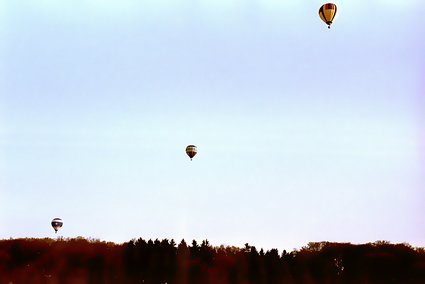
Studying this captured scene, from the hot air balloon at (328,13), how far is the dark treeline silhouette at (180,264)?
17.3 m

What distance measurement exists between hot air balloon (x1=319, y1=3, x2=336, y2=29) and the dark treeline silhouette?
56.8 feet

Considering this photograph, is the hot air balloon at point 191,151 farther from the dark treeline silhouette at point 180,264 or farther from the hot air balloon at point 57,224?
the hot air balloon at point 57,224

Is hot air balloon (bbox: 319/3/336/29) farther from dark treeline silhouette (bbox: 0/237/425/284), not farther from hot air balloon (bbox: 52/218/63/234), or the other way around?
hot air balloon (bbox: 52/218/63/234)

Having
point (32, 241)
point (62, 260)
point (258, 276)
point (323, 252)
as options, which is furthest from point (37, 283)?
point (323, 252)

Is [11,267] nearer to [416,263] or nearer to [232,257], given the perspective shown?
[232,257]

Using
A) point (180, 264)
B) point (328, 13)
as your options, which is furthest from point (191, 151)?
point (328, 13)

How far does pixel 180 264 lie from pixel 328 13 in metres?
20.9

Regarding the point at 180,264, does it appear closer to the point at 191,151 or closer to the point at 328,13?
the point at 191,151

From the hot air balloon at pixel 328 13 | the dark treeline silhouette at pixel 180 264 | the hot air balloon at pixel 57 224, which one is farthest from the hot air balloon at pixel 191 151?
the hot air balloon at pixel 328 13

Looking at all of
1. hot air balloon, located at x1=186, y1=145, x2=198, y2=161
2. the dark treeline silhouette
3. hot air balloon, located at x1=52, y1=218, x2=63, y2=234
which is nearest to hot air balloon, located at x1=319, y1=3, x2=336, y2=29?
the dark treeline silhouette

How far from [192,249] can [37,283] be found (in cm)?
1152

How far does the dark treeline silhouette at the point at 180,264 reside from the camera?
4741cm

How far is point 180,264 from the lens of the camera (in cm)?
4716

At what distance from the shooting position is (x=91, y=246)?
56281 millimetres
